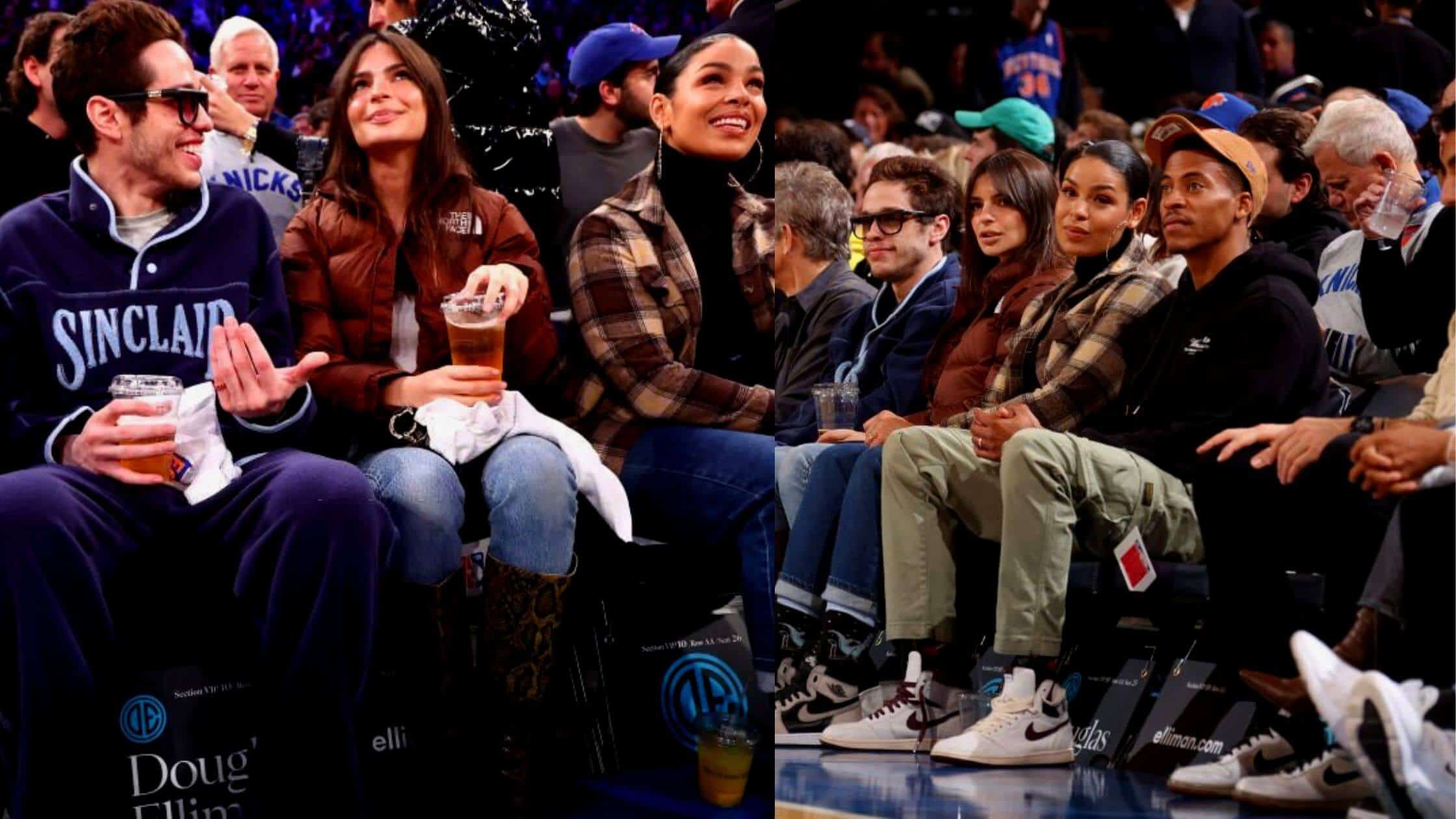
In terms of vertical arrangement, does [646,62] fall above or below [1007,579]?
above

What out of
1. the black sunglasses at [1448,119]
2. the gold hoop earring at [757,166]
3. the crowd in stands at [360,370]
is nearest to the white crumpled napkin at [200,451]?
the crowd in stands at [360,370]

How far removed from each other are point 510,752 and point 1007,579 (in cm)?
92

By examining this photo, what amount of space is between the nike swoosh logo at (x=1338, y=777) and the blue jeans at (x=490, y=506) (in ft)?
3.89

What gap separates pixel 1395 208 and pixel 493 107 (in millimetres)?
1611

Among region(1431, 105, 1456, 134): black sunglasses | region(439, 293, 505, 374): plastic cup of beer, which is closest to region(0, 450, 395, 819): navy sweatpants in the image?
region(439, 293, 505, 374): plastic cup of beer

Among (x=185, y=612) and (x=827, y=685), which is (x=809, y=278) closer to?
(x=827, y=685)

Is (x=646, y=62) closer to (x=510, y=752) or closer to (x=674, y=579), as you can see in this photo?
(x=674, y=579)

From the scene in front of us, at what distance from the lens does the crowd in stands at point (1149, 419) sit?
2.21 meters

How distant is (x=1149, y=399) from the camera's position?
2.79 metres

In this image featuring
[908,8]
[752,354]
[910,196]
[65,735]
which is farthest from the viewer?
[908,8]

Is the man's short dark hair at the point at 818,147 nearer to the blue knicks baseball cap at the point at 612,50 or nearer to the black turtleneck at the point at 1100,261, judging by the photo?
the blue knicks baseball cap at the point at 612,50

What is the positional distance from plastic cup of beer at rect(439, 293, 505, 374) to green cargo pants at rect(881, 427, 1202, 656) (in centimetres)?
86

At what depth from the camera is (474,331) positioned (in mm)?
2588

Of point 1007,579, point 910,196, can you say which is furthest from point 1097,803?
point 910,196
